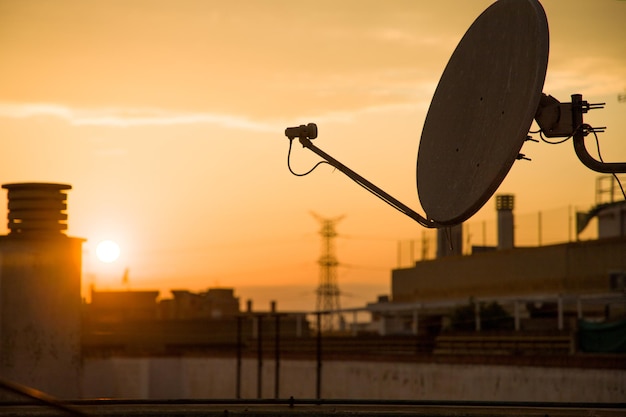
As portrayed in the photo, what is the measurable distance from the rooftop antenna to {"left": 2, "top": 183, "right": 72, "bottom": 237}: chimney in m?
10.7

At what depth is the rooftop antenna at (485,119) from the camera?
15.6 m

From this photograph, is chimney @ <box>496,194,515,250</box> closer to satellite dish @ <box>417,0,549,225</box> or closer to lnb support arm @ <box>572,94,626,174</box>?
satellite dish @ <box>417,0,549,225</box>

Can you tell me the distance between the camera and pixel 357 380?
125 ft

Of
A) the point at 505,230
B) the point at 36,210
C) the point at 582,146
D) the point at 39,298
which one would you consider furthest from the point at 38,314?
the point at 505,230

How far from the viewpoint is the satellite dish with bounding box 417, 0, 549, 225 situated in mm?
15570

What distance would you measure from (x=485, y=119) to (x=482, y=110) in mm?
252

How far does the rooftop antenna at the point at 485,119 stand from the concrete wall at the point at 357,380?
11.3 meters

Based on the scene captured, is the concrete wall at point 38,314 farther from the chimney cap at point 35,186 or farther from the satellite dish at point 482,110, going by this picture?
the satellite dish at point 482,110

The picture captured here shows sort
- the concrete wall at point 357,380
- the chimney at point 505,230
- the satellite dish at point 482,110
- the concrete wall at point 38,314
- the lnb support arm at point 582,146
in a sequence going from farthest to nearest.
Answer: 1. the chimney at point 505,230
2. the concrete wall at point 357,380
3. the concrete wall at point 38,314
4. the lnb support arm at point 582,146
5. the satellite dish at point 482,110

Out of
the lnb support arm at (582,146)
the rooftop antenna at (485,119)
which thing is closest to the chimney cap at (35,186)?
the rooftop antenna at (485,119)

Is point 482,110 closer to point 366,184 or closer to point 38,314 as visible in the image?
point 366,184

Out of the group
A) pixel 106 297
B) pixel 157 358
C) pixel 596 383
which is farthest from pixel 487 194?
pixel 106 297

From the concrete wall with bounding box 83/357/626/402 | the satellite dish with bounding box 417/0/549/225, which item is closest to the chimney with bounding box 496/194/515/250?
the concrete wall with bounding box 83/357/626/402

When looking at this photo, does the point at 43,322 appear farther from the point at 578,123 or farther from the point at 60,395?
the point at 578,123
